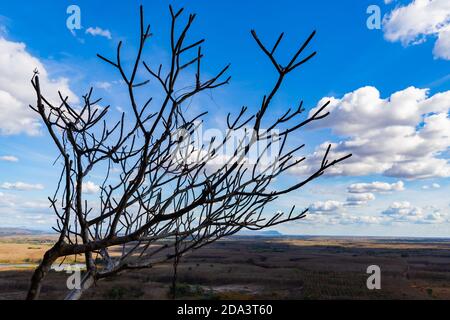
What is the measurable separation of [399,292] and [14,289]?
37806 mm

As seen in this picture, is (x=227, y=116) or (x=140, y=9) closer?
(x=140, y=9)

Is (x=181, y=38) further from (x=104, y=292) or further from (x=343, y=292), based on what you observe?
(x=343, y=292)
